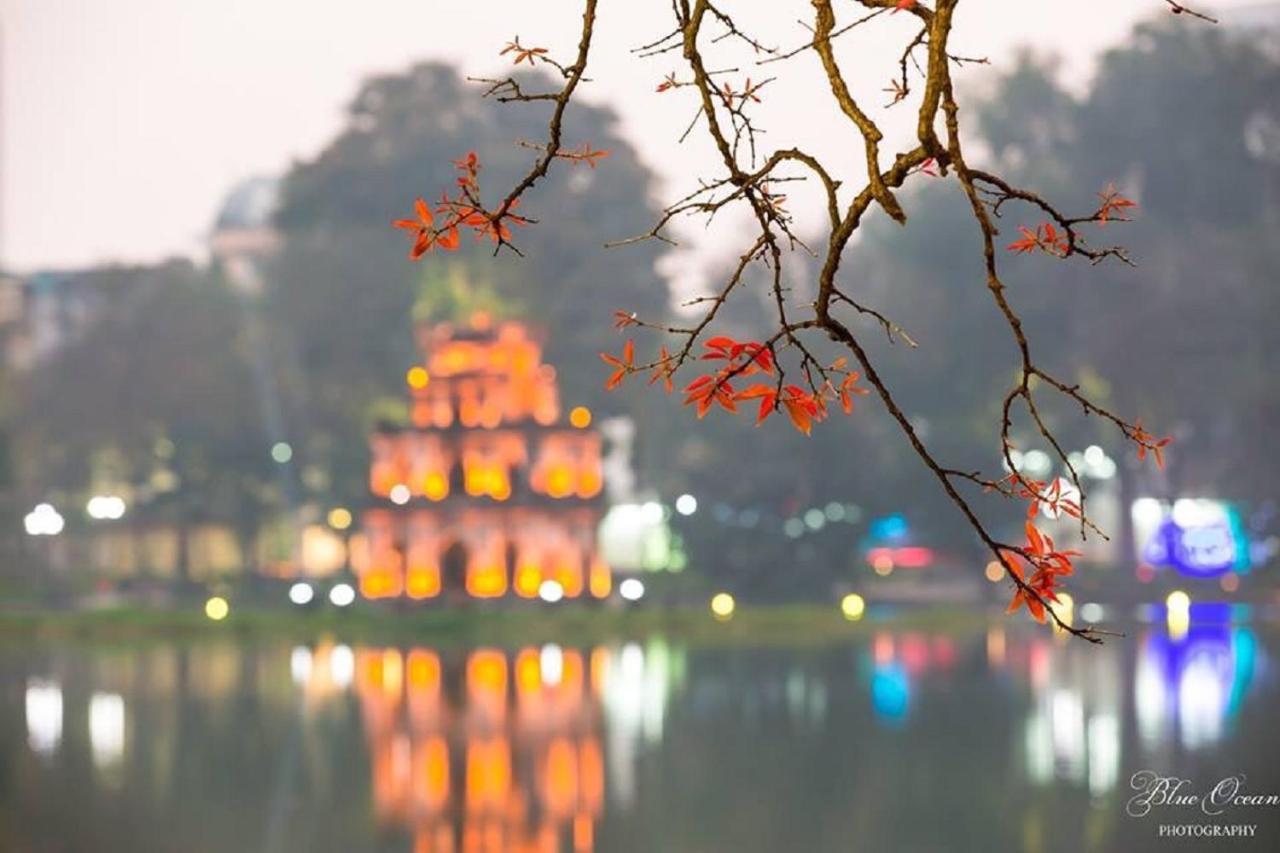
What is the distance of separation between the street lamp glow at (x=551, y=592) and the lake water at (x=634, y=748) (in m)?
7.05

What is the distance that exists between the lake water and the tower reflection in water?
6 cm

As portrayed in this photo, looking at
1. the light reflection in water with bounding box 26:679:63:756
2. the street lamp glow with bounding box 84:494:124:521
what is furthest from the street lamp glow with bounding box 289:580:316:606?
the light reflection in water with bounding box 26:679:63:756

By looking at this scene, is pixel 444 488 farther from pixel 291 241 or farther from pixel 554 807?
pixel 554 807

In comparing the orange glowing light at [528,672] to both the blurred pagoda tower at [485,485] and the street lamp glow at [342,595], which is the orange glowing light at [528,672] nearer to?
the blurred pagoda tower at [485,485]

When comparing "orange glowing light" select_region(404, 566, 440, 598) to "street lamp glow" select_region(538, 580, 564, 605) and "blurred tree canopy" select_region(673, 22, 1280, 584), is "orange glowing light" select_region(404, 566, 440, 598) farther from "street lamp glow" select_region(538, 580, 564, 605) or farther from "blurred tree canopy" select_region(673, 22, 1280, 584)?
"blurred tree canopy" select_region(673, 22, 1280, 584)

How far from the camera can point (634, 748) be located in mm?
25172

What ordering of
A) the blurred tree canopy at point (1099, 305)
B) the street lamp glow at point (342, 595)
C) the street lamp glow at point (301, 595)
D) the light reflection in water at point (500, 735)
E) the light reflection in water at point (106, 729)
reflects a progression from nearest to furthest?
the light reflection in water at point (500, 735) → the light reflection in water at point (106, 729) → the street lamp glow at point (342, 595) → the street lamp glow at point (301, 595) → the blurred tree canopy at point (1099, 305)

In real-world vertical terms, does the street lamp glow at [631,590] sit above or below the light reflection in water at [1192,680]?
above

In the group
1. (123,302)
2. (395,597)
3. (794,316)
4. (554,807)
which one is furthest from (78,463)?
(554,807)

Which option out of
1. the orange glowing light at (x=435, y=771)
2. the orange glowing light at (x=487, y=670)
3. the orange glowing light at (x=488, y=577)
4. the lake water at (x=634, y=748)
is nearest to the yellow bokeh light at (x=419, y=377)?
the orange glowing light at (x=488, y=577)

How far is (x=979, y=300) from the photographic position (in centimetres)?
5178

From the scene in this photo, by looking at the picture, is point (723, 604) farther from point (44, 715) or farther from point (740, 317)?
point (44, 715)

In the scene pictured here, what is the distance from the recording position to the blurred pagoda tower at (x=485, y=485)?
47.1 meters

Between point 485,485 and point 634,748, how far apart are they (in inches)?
897
